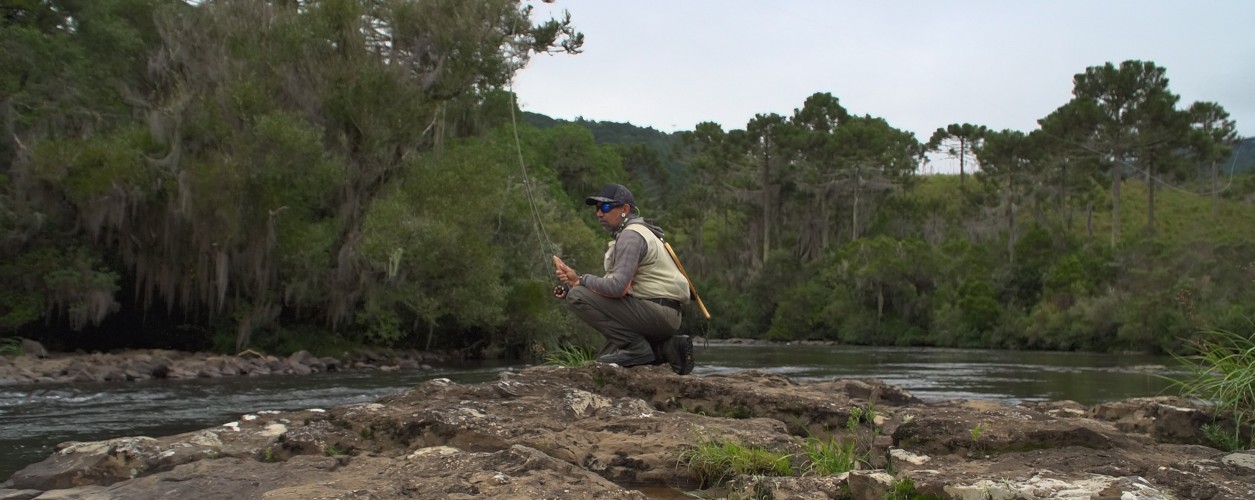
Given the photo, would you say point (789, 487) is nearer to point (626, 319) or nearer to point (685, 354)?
point (626, 319)

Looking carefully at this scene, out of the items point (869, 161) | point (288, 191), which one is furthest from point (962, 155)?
point (288, 191)

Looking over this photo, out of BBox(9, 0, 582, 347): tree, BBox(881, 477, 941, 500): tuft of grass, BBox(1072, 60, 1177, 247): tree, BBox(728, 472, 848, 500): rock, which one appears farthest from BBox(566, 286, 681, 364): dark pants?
BBox(1072, 60, 1177, 247): tree

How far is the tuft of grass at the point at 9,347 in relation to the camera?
21625mm

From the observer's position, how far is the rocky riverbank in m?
18.4

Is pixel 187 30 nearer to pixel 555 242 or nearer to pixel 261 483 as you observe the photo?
pixel 555 242

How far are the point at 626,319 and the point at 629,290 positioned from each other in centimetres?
18

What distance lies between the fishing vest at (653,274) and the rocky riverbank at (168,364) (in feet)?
48.6

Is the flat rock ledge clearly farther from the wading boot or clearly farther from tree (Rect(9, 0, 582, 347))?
tree (Rect(9, 0, 582, 347))

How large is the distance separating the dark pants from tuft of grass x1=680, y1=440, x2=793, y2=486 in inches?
63.8

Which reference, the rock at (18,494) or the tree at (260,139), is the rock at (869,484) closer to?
the rock at (18,494)

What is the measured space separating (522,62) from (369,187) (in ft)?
19.4

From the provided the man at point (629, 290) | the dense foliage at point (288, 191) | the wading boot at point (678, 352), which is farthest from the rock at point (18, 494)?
the dense foliage at point (288, 191)

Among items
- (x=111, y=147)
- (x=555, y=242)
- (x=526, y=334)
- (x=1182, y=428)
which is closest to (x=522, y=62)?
(x=555, y=242)

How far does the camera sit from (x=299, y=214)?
2450 centimetres
